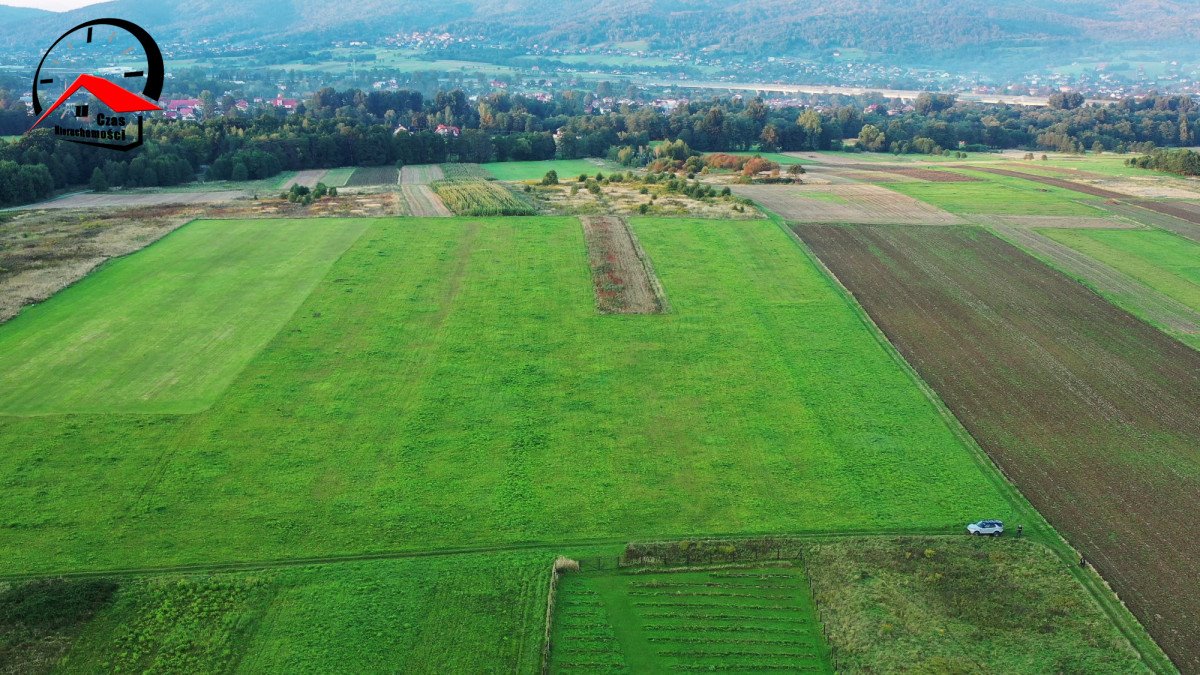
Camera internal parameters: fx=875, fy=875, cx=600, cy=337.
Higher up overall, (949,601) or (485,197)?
(485,197)

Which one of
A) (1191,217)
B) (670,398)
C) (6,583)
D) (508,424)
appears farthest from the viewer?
(1191,217)

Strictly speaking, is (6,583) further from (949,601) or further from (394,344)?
(949,601)

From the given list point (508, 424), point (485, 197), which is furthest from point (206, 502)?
point (485, 197)

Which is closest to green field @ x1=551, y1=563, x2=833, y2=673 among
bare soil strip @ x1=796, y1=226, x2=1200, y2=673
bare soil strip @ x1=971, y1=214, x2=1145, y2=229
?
bare soil strip @ x1=796, y1=226, x2=1200, y2=673

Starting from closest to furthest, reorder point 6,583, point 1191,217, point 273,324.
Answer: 1. point 6,583
2. point 273,324
3. point 1191,217

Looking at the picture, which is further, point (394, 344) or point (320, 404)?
point (394, 344)

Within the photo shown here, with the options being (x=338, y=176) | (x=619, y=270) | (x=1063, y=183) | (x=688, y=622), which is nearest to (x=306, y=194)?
(x=338, y=176)

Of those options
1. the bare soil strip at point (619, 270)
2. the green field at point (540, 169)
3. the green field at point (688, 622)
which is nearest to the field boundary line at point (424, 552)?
the green field at point (688, 622)
